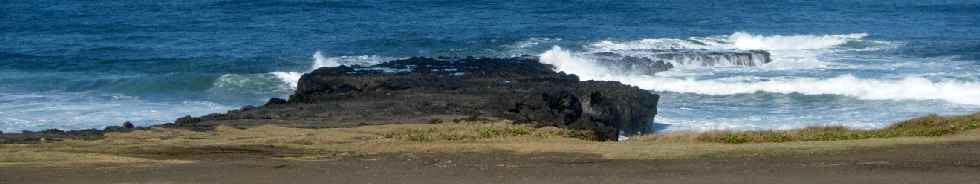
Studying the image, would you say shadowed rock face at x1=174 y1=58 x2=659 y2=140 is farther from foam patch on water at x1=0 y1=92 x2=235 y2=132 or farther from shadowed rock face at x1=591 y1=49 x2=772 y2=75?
shadowed rock face at x1=591 y1=49 x2=772 y2=75

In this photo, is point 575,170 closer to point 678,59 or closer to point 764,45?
point 678,59

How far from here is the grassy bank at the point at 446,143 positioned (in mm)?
20703

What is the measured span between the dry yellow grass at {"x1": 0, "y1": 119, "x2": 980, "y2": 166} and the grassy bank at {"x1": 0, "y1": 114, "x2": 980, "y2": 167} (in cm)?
1

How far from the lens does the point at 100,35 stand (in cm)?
5762

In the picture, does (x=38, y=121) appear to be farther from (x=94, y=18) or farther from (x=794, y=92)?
(x=94, y=18)

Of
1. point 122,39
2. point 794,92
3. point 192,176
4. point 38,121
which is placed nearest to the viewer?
point 192,176

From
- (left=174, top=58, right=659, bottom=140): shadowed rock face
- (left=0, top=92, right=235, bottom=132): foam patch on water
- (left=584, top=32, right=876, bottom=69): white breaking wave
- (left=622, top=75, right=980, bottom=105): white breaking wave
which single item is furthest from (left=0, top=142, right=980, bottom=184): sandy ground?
(left=584, top=32, right=876, bottom=69): white breaking wave

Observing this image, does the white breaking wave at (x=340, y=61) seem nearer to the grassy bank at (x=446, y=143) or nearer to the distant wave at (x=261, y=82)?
the distant wave at (x=261, y=82)

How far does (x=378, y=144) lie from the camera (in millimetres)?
23641

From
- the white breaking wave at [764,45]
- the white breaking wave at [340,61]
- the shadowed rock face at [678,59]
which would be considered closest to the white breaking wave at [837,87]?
the shadowed rock face at [678,59]

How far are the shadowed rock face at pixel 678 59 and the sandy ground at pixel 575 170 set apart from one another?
25.9 m

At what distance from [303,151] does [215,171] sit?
9.78 feet

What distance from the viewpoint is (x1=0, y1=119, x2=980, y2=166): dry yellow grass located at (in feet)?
67.8

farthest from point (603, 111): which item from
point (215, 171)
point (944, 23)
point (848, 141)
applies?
point (944, 23)
